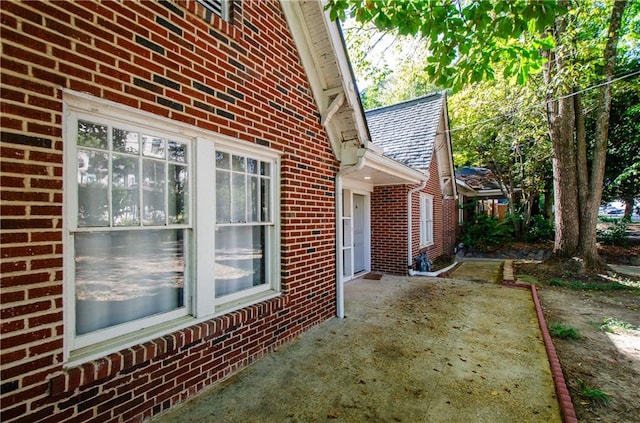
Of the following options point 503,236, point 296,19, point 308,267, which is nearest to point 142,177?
point 308,267

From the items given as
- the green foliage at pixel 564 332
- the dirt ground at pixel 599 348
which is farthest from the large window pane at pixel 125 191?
the green foliage at pixel 564 332

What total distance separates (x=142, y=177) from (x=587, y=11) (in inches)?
448

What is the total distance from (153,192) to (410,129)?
924 cm

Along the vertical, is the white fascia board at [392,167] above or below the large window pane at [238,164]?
above

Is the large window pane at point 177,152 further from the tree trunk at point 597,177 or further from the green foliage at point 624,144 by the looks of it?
the green foliage at point 624,144

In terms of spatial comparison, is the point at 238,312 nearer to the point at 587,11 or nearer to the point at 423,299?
the point at 423,299

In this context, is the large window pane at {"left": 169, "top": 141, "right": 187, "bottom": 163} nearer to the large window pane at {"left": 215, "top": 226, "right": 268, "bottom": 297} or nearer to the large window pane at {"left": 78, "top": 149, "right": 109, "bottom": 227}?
the large window pane at {"left": 78, "top": 149, "right": 109, "bottom": 227}

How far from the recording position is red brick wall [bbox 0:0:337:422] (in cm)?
182

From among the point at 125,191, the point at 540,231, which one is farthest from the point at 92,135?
the point at 540,231

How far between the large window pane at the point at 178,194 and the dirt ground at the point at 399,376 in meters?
1.70

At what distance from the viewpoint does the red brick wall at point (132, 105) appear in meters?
1.82

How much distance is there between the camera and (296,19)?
407 centimetres

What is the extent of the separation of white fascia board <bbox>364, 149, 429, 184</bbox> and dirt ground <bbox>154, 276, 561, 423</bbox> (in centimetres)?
267

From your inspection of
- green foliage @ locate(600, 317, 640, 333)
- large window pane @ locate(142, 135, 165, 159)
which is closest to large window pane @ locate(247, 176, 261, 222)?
large window pane @ locate(142, 135, 165, 159)
